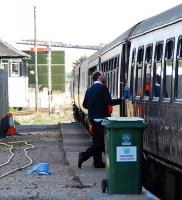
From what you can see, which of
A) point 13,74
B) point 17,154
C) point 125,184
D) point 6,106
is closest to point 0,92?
point 6,106

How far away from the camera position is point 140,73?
13.9 metres

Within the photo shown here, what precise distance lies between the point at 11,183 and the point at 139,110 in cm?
273

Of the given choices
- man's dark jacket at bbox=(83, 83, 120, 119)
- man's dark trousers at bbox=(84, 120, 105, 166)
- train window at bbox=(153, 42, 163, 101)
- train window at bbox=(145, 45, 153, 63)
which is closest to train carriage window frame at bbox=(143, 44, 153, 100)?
train window at bbox=(145, 45, 153, 63)

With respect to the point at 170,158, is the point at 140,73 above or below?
above

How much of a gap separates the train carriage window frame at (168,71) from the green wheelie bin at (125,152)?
2.36 feet

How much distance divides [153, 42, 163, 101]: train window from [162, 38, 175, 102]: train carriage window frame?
1.26 ft

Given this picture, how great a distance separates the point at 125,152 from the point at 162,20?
2.58 metres

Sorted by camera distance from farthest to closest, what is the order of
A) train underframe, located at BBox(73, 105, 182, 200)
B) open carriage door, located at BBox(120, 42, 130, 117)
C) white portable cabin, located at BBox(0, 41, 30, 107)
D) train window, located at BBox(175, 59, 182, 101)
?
1. white portable cabin, located at BBox(0, 41, 30, 107)
2. open carriage door, located at BBox(120, 42, 130, 117)
3. train underframe, located at BBox(73, 105, 182, 200)
4. train window, located at BBox(175, 59, 182, 101)

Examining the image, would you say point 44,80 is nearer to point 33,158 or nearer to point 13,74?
point 13,74

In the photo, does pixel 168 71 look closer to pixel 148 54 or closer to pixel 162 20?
pixel 162 20

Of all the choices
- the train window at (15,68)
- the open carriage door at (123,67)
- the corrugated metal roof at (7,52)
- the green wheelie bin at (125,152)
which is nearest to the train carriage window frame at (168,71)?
the green wheelie bin at (125,152)

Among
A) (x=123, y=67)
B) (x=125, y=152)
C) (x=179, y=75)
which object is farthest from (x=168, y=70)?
(x=123, y=67)

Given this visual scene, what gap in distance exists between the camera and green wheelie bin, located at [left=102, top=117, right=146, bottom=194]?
10539mm

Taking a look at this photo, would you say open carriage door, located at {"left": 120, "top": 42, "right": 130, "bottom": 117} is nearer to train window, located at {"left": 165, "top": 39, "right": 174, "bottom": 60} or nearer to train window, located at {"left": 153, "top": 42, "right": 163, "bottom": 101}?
train window, located at {"left": 153, "top": 42, "right": 163, "bottom": 101}
